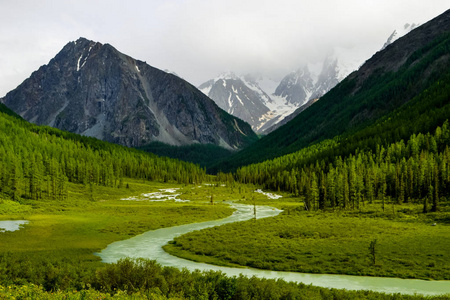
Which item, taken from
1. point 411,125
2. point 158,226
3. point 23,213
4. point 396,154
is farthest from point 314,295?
point 411,125

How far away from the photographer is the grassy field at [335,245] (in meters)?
46.2

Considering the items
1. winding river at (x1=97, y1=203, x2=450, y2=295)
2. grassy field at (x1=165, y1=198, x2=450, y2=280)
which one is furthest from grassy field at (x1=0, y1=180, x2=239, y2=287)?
grassy field at (x1=165, y1=198, x2=450, y2=280)

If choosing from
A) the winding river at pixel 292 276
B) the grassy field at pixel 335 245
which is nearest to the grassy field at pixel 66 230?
the winding river at pixel 292 276

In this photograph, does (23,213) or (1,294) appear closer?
(1,294)

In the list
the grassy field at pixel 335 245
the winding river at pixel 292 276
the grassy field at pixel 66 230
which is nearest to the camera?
the grassy field at pixel 66 230

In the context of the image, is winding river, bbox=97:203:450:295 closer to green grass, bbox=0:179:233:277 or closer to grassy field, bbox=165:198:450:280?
grassy field, bbox=165:198:450:280

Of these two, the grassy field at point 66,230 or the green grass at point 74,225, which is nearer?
the grassy field at point 66,230

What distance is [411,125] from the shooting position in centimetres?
19900

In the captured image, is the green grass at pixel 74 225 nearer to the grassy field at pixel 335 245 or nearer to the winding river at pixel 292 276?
the winding river at pixel 292 276

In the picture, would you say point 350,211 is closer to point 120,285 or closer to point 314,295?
point 314,295

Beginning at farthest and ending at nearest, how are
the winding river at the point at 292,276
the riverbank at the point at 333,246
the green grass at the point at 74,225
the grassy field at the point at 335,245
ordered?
the green grass at the point at 74,225 < the grassy field at the point at 335,245 < the riverbank at the point at 333,246 < the winding river at the point at 292,276

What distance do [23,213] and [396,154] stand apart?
579 feet

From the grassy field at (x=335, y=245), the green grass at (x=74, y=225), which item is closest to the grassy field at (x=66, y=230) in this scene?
the green grass at (x=74, y=225)

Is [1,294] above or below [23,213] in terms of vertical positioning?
above
